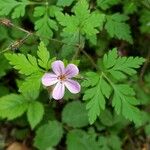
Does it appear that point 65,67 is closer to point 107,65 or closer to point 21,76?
point 107,65

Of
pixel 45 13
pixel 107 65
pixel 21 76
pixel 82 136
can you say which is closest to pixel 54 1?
pixel 45 13

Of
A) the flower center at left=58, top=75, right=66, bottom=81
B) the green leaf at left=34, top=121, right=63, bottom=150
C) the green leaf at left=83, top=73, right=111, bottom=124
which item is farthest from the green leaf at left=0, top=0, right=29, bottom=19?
the green leaf at left=34, top=121, right=63, bottom=150

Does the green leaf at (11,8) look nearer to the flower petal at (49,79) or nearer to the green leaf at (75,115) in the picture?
the flower petal at (49,79)

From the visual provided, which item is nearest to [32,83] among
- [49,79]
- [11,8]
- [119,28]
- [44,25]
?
[49,79]

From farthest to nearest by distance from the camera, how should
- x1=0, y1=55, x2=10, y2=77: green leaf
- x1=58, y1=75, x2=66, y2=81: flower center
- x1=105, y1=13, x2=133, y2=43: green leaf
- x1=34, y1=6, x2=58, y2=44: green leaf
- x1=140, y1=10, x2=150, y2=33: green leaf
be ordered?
1. x1=140, y1=10, x2=150, y2=33: green leaf
2. x1=0, y1=55, x2=10, y2=77: green leaf
3. x1=105, y1=13, x2=133, y2=43: green leaf
4. x1=34, y1=6, x2=58, y2=44: green leaf
5. x1=58, y1=75, x2=66, y2=81: flower center

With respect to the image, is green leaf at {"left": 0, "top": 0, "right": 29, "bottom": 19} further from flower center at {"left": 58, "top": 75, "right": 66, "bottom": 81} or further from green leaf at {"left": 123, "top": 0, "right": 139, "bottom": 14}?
green leaf at {"left": 123, "top": 0, "right": 139, "bottom": 14}

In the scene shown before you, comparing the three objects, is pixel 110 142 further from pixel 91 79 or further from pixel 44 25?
pixel 44 25

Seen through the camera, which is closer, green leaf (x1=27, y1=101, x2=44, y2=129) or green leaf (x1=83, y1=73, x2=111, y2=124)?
green leaf (x1=83, y1=73, x2=111, y2=124)

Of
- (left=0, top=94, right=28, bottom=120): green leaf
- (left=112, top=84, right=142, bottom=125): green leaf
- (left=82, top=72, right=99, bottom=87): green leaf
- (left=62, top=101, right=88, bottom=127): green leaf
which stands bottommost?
(left=62, top=101, right=88, bottom=127): green leaf
